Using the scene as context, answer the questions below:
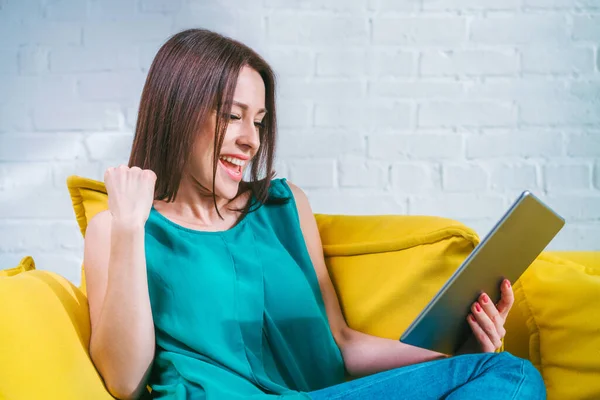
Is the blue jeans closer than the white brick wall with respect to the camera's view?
Yes

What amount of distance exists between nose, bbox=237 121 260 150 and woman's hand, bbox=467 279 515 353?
Answer: 19.9 inches

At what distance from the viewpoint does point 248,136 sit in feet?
4.03

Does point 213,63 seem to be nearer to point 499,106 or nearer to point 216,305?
point 216,305

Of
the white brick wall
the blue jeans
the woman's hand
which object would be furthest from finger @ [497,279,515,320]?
the white brick wall

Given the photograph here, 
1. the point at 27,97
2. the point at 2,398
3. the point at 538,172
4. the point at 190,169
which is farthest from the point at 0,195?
the point at 538,172

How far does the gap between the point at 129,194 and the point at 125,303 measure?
0.17 m

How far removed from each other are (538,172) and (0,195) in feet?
4.86

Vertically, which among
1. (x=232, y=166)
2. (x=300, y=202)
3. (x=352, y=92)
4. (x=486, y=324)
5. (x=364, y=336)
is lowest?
(x=364, y=336)

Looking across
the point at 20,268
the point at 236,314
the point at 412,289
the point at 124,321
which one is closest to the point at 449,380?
the point at 412,289

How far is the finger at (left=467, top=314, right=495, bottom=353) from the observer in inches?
42.4

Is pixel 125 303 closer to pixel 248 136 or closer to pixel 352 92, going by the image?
pixel 248 136

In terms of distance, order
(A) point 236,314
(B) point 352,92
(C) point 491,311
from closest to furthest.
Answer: (C) point 491,311
(A) point 236,314
(B) point 352,92

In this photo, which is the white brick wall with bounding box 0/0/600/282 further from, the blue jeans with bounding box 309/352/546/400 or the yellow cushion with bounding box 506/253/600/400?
the blue jeans with bounding box 309/352/546/400

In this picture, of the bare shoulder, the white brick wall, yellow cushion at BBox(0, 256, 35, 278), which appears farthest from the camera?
the white brick wall
